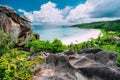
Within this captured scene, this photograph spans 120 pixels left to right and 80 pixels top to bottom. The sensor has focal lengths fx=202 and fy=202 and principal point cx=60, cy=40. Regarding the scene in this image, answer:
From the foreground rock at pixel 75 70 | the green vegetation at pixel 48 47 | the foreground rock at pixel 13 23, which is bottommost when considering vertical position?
the foreground rock at pixel 75 70

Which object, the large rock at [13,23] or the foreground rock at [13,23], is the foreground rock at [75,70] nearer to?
the foreground rock at [13,23]

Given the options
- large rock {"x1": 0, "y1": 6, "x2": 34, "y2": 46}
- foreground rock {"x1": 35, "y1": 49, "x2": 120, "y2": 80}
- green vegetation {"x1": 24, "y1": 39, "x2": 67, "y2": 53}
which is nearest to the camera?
foreground rock {"x1": 35, "y1": 49, "x2": 120, "y2": 80}

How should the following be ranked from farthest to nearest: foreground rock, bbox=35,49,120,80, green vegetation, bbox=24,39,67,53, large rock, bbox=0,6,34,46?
1. green vegetation, bbox=24,39,67,53
2. large rock, bbox=0,6,34,46
3. foreground rock, bbox=35,49,120,80

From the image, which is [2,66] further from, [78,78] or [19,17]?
[19,17]

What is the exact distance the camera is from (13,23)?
45.7 metres

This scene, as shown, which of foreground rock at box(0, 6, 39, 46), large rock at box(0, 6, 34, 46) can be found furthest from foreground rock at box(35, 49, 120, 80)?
large rock at box(0, 6, 34, 46)

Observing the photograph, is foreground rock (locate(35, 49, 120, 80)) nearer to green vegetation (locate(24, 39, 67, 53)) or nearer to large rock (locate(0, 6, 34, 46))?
large rock (locate(0, 6, 34, 46))

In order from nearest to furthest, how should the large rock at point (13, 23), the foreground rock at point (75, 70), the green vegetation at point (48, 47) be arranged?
the foreground rock at point (75, 70), the large rock at point (13, 23), the green vegetation at point (48, 47)

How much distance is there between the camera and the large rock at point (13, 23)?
4288 cm

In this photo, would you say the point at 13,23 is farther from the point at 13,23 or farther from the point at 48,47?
the point at 48,47

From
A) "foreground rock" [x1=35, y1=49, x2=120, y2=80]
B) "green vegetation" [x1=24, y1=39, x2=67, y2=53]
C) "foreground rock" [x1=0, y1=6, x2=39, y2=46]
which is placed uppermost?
"foreground rock" [x1=0, y1=6, x2=39, y2=46]

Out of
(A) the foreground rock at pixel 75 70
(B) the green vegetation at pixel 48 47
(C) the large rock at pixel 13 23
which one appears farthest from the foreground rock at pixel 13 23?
(A) the foreground rock at pixel 75 70

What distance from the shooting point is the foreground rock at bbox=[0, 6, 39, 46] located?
42.9 metres

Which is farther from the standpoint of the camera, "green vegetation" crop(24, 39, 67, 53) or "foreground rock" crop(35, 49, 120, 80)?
"green vegetation" crop(24, 39, 67, 53)
